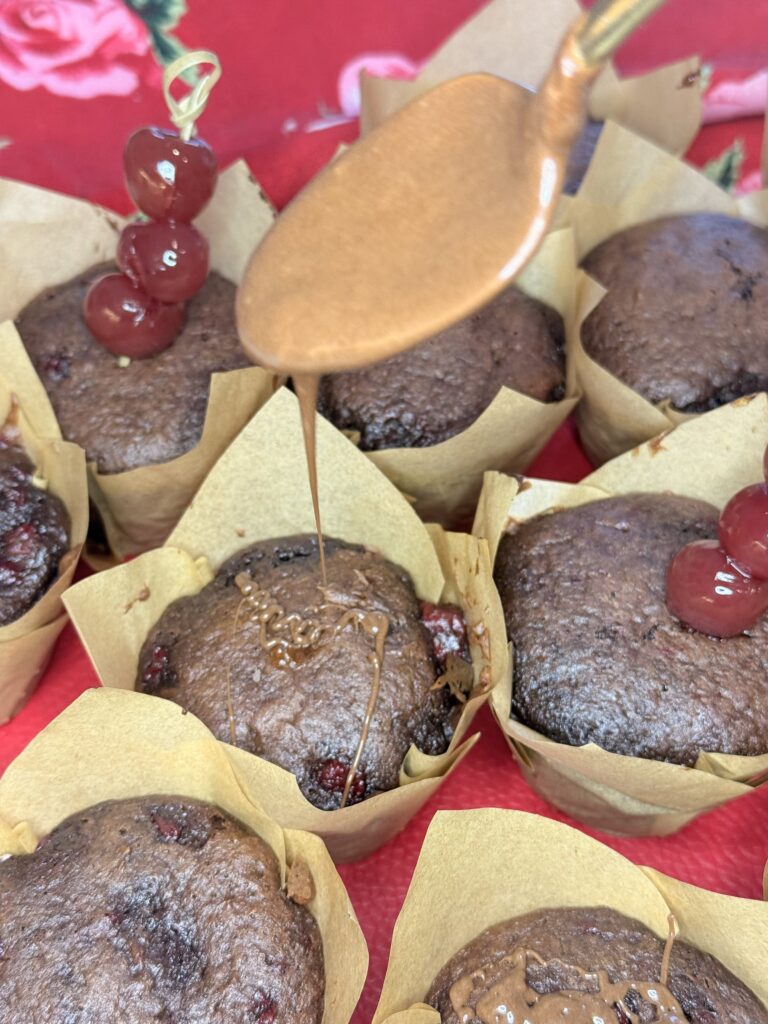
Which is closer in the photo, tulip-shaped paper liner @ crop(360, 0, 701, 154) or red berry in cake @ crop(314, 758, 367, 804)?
red berry in cake @ crop(314, 758, 367, 804)

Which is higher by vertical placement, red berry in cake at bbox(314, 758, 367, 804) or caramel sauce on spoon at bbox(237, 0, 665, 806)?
caramel sauce on spoon at bbox(237, 0, 665, 806)

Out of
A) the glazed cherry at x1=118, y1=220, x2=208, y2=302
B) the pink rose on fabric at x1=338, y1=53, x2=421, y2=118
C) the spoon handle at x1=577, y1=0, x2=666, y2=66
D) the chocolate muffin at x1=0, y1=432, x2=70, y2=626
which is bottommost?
the chocolate muffin at x1=0, y1=432, x2=70, y2=626

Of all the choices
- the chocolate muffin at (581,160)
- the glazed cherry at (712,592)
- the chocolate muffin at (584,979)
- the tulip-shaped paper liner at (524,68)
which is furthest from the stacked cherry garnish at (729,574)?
the tulip-shaped paper liner at (524,68)

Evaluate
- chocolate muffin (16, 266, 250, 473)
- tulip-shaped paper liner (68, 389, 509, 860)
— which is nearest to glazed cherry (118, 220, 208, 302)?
chocolate muffin (16, 266, 250, 473)

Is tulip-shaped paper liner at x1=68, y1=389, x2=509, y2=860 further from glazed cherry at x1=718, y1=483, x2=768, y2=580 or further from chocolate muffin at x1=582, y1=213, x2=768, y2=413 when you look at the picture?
chocolate muffin at x1=582, y1=213, x2=768, y2=413

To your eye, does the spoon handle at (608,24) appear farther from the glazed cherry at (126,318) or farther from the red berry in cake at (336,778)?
the glazed cherry at (126,318)

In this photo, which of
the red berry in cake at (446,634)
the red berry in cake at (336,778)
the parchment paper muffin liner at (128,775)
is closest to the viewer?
the parchment paper muffin liner at (128,775)

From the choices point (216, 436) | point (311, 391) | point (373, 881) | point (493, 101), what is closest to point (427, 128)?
point (493, 101)

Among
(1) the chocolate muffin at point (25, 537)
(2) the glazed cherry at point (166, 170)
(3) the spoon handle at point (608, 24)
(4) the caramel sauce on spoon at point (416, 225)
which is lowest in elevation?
(1) the chocolate muffin at point (25, 537)
